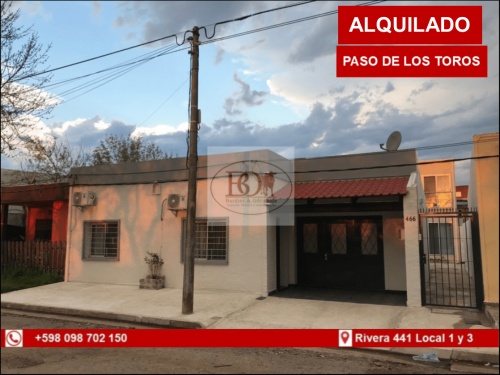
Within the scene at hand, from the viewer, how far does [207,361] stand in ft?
18.1

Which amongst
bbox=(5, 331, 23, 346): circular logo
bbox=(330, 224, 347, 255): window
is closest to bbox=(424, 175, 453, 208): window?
bbox=(330, 224, 347, 255): window

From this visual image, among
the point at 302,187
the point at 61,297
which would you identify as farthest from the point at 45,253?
the point at 302,187

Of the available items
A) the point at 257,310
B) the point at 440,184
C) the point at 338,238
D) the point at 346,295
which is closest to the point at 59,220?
the point at 257,310

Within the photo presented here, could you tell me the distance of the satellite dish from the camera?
12.0 m

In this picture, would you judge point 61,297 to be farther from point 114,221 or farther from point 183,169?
point 183,169

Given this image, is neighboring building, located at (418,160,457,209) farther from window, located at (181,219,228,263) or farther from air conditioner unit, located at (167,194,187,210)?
air conditioner unit, located at (167,194,187,210)

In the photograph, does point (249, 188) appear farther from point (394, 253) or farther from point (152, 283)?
point (394, 253)

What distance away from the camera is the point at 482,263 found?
837cm

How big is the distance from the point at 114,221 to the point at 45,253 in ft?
11.0

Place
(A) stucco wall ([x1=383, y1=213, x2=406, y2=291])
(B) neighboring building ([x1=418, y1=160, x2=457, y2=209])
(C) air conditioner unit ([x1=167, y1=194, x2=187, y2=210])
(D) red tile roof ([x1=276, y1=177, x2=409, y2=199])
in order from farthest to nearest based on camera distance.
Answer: (B) neighboring building ([x1=418, y1=160, x2=457, y2=209])
(C) air conditioner unit ([x1=167, y1=194, x2=187, y2=210])
(A) stucco wall ([x1=383, y1=213, x2=406, y2=291])
(D) red tile roof ([x1=276, y1=177, x2=409, y2=199])

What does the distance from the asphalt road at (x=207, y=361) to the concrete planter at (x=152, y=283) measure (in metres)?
5.57

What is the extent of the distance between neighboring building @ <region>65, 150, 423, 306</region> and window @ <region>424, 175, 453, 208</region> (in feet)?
48.9

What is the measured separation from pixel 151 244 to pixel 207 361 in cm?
709

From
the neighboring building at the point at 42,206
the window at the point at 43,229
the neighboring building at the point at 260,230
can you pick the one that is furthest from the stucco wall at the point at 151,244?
the window at the point at 43,229
